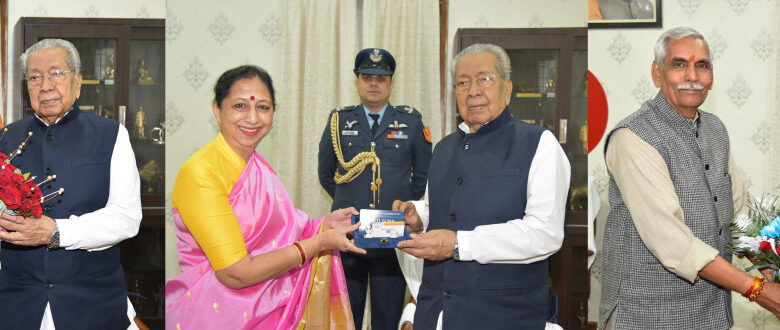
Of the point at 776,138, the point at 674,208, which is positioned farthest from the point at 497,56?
the point at 776,138

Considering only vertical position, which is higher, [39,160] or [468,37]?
[468,37]

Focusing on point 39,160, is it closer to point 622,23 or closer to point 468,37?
point 468,37

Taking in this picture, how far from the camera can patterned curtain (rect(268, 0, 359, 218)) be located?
2.08 metres

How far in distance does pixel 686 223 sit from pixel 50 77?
2183 millimetres

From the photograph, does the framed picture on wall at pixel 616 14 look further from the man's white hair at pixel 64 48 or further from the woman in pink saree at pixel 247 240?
the man's white hair at pixel 64 48

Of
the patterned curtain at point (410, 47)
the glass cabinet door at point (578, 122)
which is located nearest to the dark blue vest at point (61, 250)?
the patterned curtain at point (410, 47)

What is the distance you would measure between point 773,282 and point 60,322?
2.36 metres

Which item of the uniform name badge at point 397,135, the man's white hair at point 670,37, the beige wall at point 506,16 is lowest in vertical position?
the uniform name badge at point 397,135

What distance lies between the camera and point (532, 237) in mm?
1847

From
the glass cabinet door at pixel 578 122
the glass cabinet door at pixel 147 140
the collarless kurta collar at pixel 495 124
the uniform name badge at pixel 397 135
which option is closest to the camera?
the collarless kurta collar at pixel 495 124

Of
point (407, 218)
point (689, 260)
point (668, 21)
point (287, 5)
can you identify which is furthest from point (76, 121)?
point (668, 21)

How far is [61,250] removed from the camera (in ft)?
6.12

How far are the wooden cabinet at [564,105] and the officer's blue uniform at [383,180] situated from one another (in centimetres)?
50

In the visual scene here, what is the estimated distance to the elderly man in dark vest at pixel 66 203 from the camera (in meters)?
1.86
